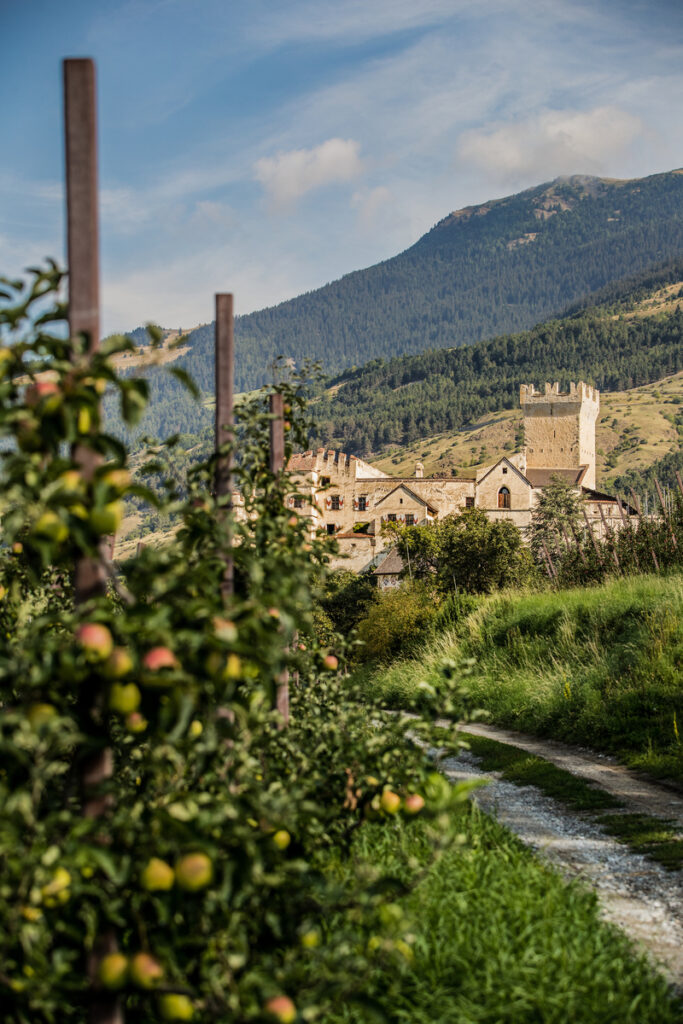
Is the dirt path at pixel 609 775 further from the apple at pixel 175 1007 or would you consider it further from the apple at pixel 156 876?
the apple at pixel 156 876

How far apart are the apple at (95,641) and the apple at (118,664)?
0.07 ft

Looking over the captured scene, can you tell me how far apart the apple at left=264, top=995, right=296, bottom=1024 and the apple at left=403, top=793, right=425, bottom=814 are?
132 cm

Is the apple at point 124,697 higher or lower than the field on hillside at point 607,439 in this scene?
lower

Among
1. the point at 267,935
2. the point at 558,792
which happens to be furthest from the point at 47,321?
the point at 558,792

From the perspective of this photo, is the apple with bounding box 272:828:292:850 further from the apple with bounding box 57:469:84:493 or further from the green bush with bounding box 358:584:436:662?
the green bush with bounding box 358:584:436:662

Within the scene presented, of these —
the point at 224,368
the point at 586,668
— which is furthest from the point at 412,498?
the point at 224,368

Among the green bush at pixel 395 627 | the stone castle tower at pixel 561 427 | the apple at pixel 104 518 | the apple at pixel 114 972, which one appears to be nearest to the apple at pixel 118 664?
the apple at pixel 104 518

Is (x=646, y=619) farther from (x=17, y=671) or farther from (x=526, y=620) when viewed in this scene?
(x=17, y=671)

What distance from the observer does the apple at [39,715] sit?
1.84m

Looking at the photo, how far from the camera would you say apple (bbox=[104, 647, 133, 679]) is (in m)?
1.92

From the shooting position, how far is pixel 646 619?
36.1 ft

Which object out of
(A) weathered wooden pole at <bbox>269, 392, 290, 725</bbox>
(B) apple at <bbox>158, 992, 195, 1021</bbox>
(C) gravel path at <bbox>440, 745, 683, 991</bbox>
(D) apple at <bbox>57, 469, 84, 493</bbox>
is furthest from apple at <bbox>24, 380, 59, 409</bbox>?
(C) gravel path at <bbox>440, 745, 683, 991</bbox>

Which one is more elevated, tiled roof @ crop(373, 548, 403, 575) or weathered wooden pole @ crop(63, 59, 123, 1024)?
weathered wooden pole @ crop(63, 59, 123, 1024)

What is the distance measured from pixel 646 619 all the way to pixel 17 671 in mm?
10258
